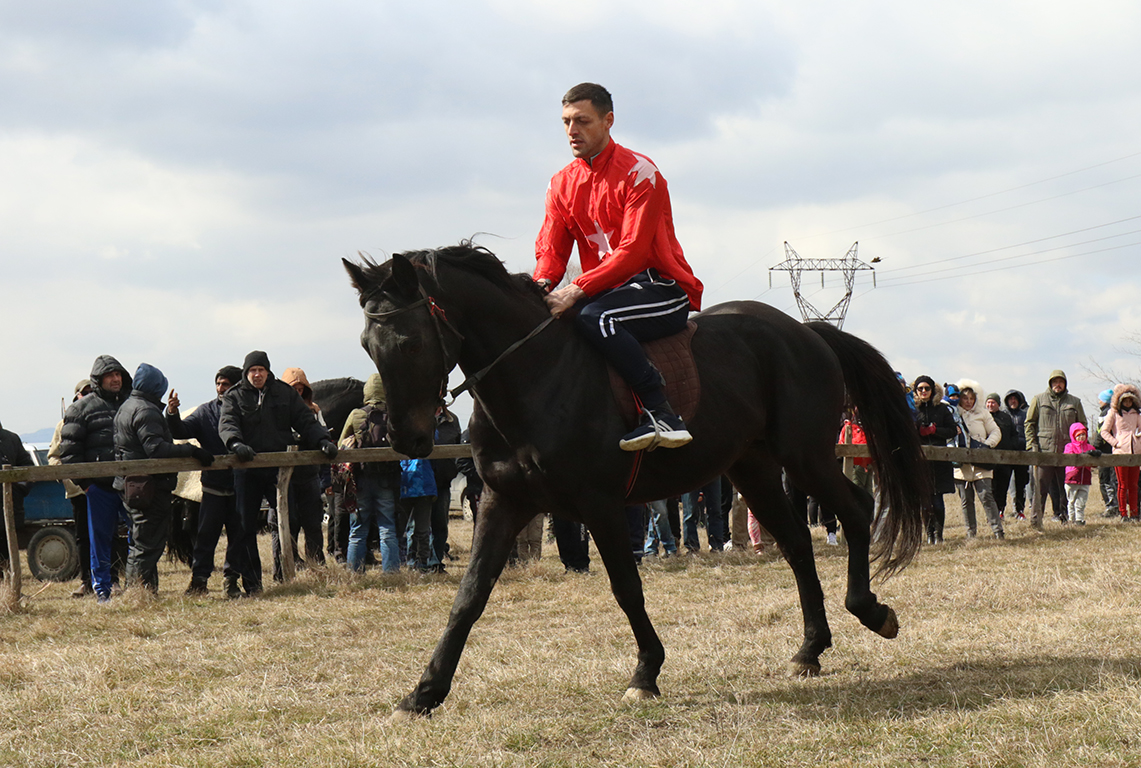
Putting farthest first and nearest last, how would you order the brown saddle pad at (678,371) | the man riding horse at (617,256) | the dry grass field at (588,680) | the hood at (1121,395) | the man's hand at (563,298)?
the hood at (1121,395)
the brown saddle pad at (678,371)
the man's hand at (563,298)
the man riding horse at (617,256)
the dry grass field at (588,680)

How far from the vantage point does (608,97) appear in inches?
217

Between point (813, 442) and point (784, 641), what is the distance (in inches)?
52.2

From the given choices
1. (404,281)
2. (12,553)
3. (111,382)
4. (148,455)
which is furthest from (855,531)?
(111,382)

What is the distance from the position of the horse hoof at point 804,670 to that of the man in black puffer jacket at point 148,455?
6.19 metres

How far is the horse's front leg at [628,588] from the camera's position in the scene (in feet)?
16.6

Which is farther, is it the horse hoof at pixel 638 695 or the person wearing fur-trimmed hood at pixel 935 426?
the person wearing fur-trimmed hood at pixel 935 426

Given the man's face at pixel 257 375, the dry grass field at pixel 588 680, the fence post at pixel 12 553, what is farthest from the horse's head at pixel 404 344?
the fence post at pixel 12 553

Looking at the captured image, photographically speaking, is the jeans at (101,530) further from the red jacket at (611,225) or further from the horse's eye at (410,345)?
the horse's eye at (410,345)

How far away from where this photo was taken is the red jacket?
532 centimetres

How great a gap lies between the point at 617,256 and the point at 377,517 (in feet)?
22.6

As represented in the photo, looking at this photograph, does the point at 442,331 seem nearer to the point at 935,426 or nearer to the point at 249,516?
the point at 249,516

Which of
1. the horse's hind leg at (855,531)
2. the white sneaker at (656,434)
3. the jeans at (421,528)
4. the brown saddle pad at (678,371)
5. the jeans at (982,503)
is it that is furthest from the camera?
the jeans at (982,503)

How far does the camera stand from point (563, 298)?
17.4 feet

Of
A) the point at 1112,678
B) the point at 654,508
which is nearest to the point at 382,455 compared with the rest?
the point at 654,508
